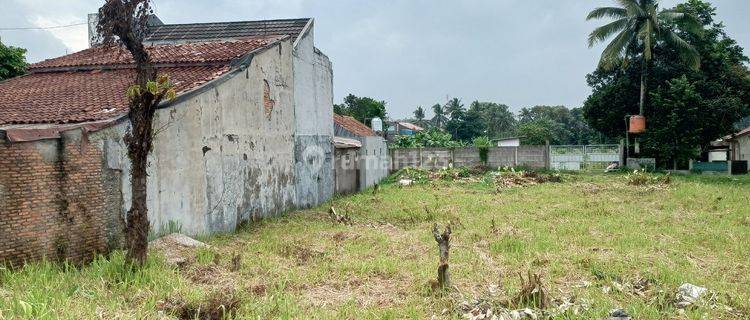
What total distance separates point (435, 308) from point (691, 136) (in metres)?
23.3

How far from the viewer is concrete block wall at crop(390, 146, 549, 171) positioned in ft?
89.2

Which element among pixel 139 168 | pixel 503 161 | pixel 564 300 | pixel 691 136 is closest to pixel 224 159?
pixel 139 168

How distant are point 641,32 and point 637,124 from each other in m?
4.32

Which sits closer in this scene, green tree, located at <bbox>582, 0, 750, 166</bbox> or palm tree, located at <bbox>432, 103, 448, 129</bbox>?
green tree, located at <bbox>582, 0, 750, 166</bbox>

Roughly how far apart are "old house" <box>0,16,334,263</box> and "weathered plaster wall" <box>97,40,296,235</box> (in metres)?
0.03

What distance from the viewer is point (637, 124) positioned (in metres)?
25.3

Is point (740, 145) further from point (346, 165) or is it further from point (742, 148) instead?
point (346, 165)

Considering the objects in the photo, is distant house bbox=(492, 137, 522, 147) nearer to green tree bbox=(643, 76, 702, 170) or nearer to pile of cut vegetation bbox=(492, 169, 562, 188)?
green tree bbox=(643, 76, 702, 170)

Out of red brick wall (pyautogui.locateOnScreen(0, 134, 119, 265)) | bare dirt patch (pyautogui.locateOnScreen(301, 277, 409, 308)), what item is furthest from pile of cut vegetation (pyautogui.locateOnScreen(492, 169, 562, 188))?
red brick wall (pyautogui.locateOnScreen(0, 134, 119, 265))

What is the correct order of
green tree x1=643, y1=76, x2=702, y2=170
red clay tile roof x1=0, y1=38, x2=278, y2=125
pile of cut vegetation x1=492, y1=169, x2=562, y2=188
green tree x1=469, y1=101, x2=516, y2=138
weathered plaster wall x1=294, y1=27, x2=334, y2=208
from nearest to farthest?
red clay tile roof x1=0, y1=38, x2=278, y2=125 < weathered plaster wall x1=294, y1=27, x2=334, y2=208 < pile of cut vegetation x1=492, y1=169, x2=562, y2=188 < green tree x1=643, y1=76, x2=702, y2=170 < green tree x1=469, y1=101, x2=516, y2=138

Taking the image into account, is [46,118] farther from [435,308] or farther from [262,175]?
[435,308]

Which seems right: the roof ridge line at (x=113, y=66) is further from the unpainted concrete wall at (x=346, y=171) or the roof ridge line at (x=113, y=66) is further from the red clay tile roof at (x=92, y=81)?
the unpainted concrete wall at (x=346, y=171)

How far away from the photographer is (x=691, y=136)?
24203mm

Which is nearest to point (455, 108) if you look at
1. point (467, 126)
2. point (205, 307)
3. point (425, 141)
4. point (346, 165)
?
point (467, 126)
